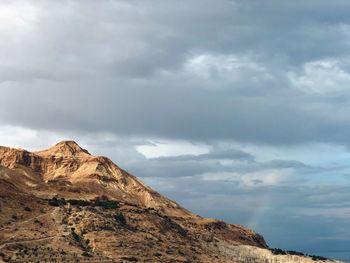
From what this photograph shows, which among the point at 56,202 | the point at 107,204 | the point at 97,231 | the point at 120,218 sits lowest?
the point at 97,231

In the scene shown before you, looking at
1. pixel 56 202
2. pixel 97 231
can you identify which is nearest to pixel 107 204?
pixel 56 202

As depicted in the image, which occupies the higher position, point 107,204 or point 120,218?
point 107,204

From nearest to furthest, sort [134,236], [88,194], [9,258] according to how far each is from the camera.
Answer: [9,258] < [134,236] < [88,194]

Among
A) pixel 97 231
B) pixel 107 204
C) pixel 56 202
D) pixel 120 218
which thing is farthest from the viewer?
pixel 107 204

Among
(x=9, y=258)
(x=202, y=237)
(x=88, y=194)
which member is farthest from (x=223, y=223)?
(x=9, y=258)

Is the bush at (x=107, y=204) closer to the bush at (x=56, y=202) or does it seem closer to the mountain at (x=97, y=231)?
the mountain at (x=97, y=231)

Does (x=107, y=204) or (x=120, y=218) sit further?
(x=107, y=204)

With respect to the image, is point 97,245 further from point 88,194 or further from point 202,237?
point 88,194

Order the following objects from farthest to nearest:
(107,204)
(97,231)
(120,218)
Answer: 1. (107,204)
2. (120,218)
3. (97,231)

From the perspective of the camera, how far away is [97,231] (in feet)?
417

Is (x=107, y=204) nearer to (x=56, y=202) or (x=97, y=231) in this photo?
(x=56, y=202)

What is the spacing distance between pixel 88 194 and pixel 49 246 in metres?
64.7

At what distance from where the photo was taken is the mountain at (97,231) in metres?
112

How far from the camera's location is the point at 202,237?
519 ft
